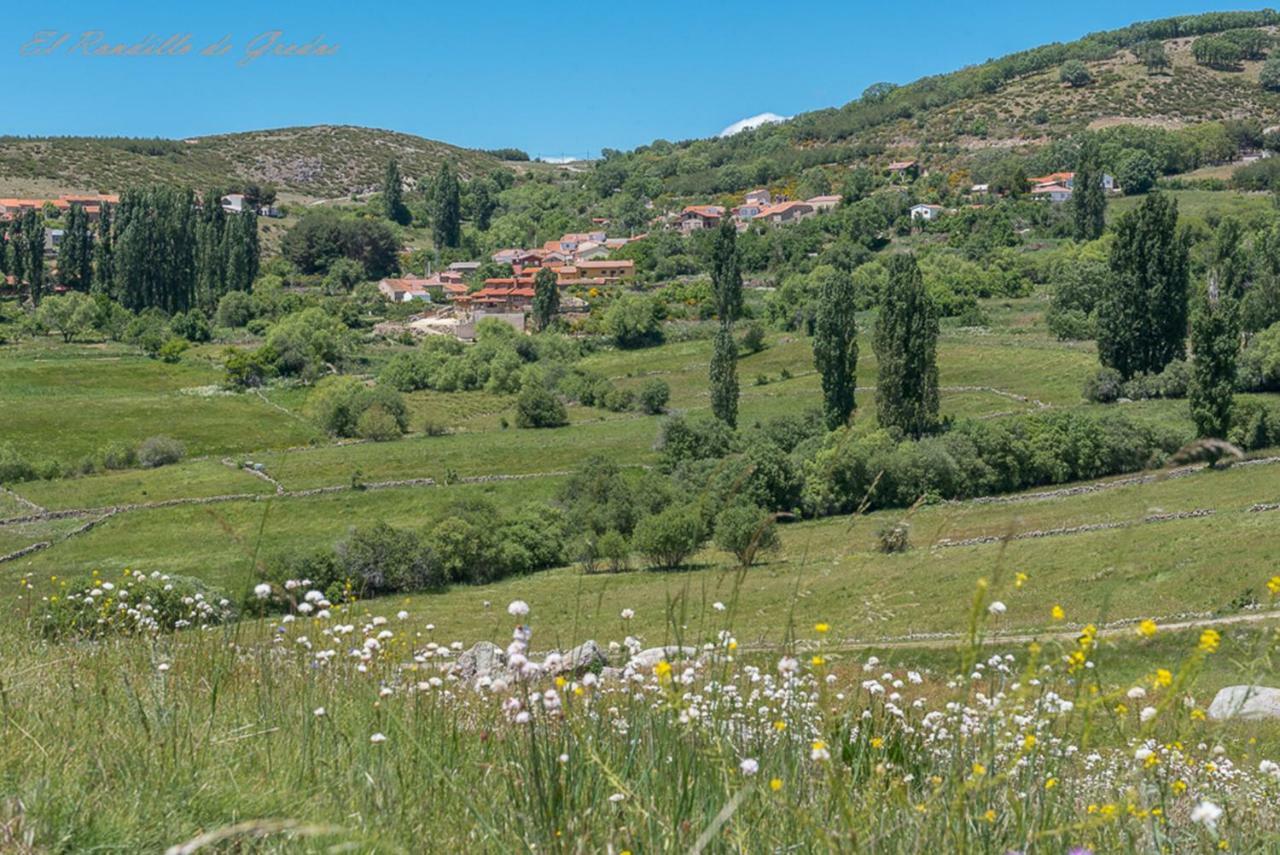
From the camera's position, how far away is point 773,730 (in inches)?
165

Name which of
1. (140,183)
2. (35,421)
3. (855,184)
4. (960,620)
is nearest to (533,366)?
(35,421)

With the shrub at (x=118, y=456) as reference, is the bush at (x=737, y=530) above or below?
below

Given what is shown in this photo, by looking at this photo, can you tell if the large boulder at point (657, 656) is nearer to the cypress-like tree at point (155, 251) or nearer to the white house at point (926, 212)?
the cypress-like tree at point (155, 251)

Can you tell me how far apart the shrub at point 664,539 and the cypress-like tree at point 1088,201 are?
206 feet

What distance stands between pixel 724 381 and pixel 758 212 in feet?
255

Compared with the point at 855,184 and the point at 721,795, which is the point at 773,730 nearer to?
the point at 721,795

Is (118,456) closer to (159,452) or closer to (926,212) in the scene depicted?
(159,452)

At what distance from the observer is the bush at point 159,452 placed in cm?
5234


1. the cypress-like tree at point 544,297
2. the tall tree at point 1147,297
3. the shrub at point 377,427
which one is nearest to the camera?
the tall tree at point 1147,297

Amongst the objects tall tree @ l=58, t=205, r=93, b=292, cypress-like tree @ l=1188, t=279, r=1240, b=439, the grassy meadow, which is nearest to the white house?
cypress-like tree @ l=1188, t=279, r=1240, b=439

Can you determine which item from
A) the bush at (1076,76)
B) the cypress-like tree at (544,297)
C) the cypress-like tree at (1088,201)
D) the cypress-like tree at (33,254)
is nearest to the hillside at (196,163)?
the cypress-like tree at (33,254)

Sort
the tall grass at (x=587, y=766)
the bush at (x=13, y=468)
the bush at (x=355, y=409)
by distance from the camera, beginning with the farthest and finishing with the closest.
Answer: the bush at (x=355, y=409)
the bush at (x=13, y=468)
the tall grass at (x=587, y=766)

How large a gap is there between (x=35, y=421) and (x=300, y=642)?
190 ft

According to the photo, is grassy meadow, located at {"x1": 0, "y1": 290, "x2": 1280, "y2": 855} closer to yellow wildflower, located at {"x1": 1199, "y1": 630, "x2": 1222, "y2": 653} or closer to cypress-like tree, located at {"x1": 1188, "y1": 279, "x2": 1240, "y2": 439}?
yellow wildflower, located at {"x1": 1199, "y1": 630, "x2": 1222, "y2": 653}
